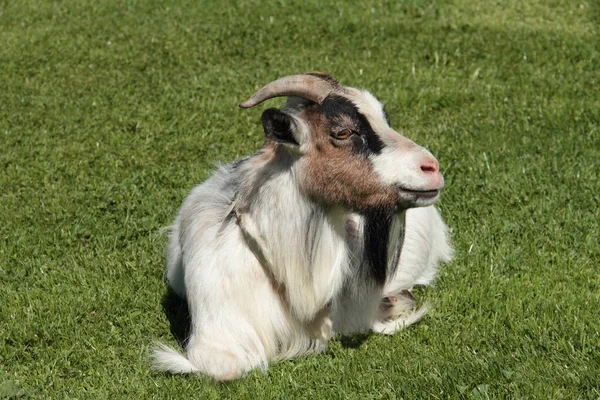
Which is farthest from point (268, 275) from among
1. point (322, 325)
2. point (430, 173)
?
point (430, 173)

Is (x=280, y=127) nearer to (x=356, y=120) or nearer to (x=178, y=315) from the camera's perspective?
(x=356, y=120)

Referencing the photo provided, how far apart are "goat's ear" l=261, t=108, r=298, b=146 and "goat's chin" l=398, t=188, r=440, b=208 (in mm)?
563

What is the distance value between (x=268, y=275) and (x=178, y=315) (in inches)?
37.1

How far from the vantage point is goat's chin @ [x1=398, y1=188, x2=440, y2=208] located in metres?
4.05

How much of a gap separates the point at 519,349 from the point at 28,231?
138 inches

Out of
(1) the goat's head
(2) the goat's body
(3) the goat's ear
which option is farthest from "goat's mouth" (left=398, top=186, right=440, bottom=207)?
(3) the goat's ear

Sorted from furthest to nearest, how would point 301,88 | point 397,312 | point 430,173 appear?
point 397,312 → point 301,88 → point 430,173

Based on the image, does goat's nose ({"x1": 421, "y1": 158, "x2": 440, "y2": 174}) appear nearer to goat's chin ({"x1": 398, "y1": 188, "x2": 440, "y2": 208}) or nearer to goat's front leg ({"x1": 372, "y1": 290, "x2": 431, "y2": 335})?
goat's chin ({"x1": 398, "y1": 188, "x2": 440, "y2": 208})

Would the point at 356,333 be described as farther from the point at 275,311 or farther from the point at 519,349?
the point at 519,349

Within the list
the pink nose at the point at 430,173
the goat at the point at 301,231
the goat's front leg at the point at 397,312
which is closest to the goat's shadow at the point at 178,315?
the goat at the point at 301,231

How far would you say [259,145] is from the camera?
7.52 m

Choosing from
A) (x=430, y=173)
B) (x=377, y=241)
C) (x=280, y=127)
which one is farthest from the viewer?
(x=377, y=241)

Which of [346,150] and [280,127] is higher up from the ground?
[280,127]

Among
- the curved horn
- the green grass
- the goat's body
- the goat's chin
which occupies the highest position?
the curved horn
